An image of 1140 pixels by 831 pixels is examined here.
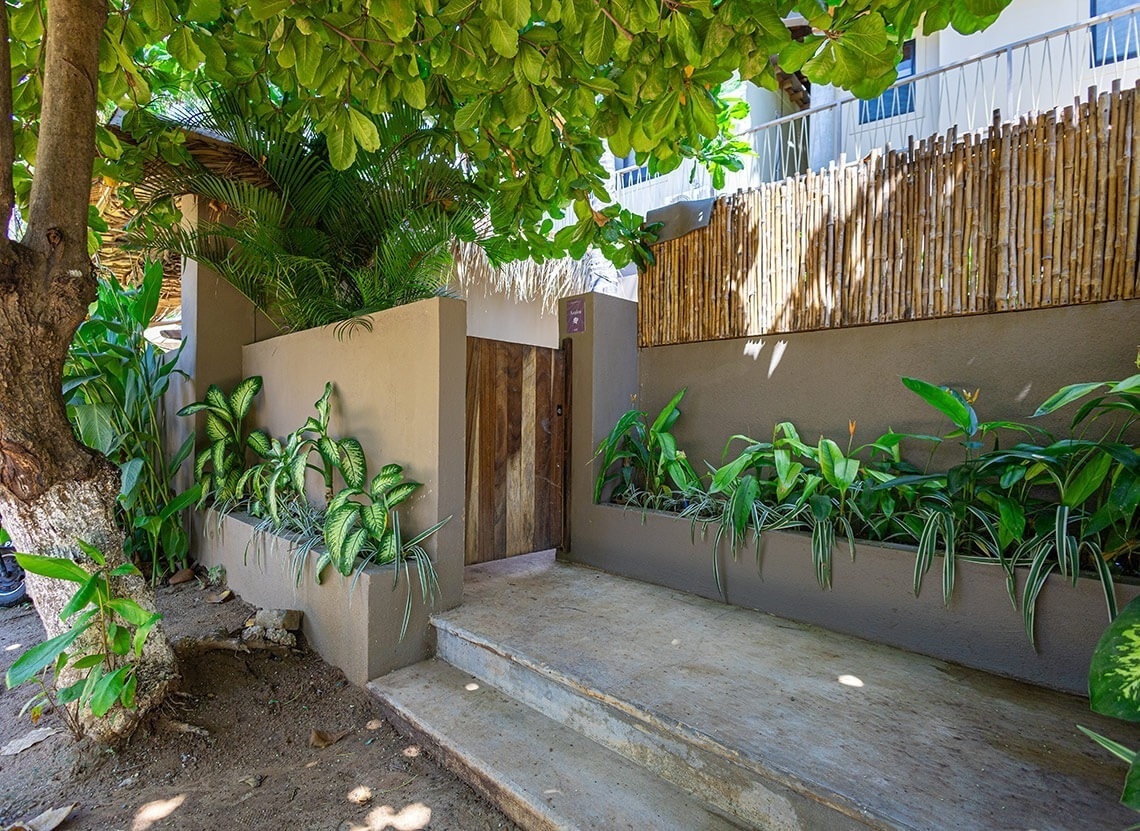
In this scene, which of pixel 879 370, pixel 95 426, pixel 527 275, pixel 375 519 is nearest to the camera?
pixel 375 519

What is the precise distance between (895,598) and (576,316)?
2.18 m

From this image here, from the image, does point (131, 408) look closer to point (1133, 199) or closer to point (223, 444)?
point (223, 444)

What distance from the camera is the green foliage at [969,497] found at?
1882 mm

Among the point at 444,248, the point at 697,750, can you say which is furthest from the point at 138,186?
the point at 697,750

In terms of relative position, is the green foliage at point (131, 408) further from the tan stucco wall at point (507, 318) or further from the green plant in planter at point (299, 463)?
the tan stucco wall at point (507, 318)

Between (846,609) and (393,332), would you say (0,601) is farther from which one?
(846,609)

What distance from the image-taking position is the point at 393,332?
2.74 meters

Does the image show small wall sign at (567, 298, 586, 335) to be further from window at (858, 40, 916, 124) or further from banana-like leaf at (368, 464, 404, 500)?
window at (858, 40, 916, 124)

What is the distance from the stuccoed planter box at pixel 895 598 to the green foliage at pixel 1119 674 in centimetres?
59

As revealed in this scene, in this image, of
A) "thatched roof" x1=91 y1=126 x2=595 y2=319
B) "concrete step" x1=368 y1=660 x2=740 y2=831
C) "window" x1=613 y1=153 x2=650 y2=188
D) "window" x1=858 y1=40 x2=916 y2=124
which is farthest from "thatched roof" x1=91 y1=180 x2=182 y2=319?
"window" x1=858 y1=40 x2=916 y2=124

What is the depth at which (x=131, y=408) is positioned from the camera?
350cm

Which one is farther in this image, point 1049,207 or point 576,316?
point 576,316

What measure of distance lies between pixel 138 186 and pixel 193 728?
2670 mm

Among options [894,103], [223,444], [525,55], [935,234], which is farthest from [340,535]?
[894,103]
